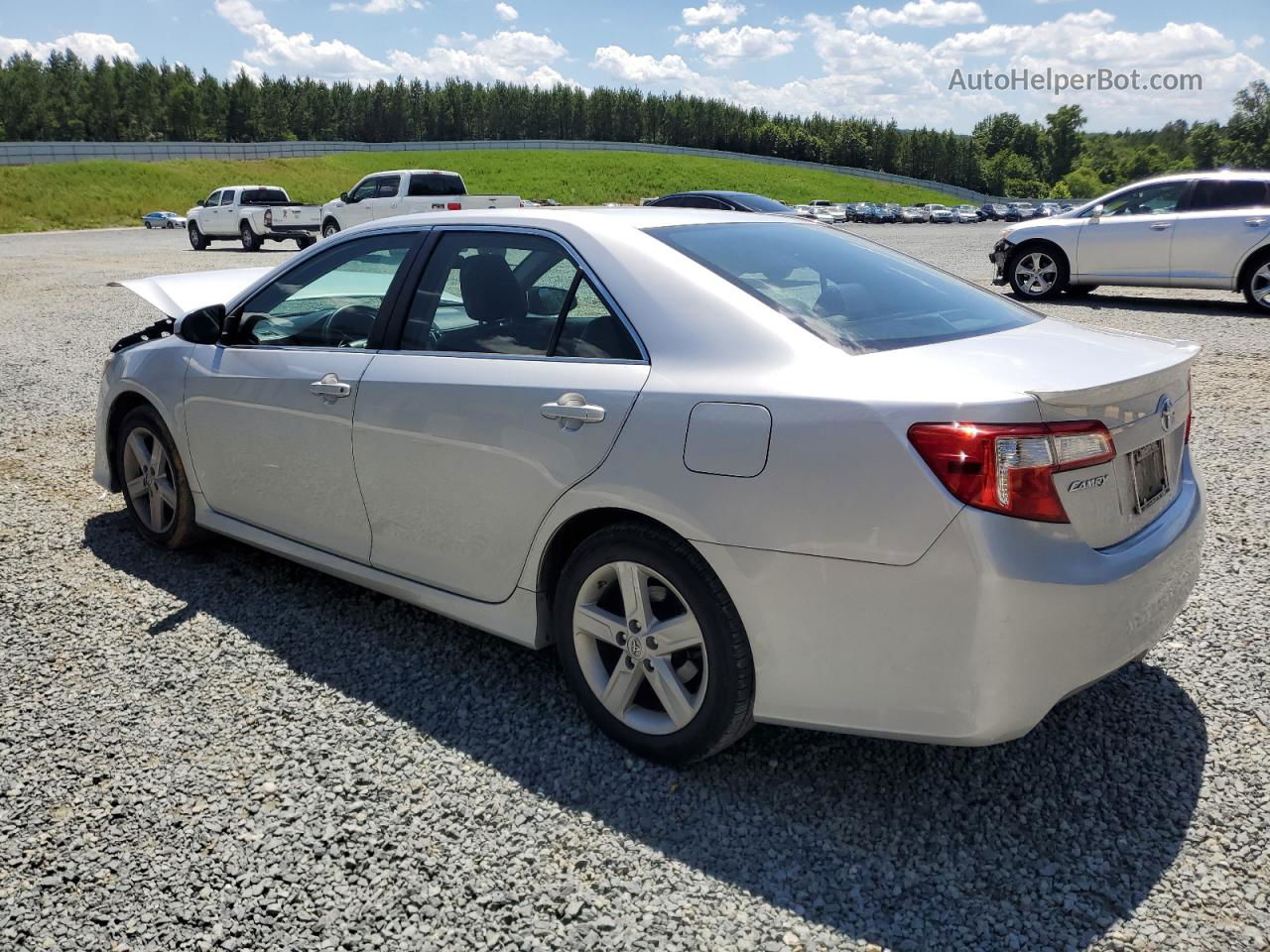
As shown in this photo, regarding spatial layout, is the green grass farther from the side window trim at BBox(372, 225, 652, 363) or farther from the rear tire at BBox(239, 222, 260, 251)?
the side window trim at BBox(372, 225, 652, 363)

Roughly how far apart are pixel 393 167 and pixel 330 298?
7868 cm

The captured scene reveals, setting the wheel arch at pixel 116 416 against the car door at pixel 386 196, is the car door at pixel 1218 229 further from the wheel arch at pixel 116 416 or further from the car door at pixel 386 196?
the car door at pixel 386 196

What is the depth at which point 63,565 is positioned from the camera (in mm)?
4625

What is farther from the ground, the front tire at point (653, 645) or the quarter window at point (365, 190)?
the quarter window at point (365, 190)

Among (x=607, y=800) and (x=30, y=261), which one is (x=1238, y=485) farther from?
(x=30, y=261)

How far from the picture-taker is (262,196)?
92.9 ft

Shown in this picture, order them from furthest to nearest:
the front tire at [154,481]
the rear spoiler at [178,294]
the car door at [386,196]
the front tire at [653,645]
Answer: the car door at [386,196], the rear spoiler at [178,294], the front tire at [154,481], the front tire at [653,645]

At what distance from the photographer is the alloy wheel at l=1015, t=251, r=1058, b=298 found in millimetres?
13648

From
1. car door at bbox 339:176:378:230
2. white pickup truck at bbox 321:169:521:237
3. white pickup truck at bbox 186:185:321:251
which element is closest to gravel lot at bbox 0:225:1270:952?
white pickup truck at bbox 321:169:521:237

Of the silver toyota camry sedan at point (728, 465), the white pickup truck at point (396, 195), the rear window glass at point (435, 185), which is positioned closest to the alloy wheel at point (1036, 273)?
the silver toyota camry sedan at point (728, 465)

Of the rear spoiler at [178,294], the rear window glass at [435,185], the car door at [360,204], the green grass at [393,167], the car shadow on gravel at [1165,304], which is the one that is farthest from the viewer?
the green grass at [393,167]

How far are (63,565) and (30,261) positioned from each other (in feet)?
74.4

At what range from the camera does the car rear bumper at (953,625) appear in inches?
90.7

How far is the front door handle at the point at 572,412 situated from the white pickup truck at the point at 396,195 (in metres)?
21.0
